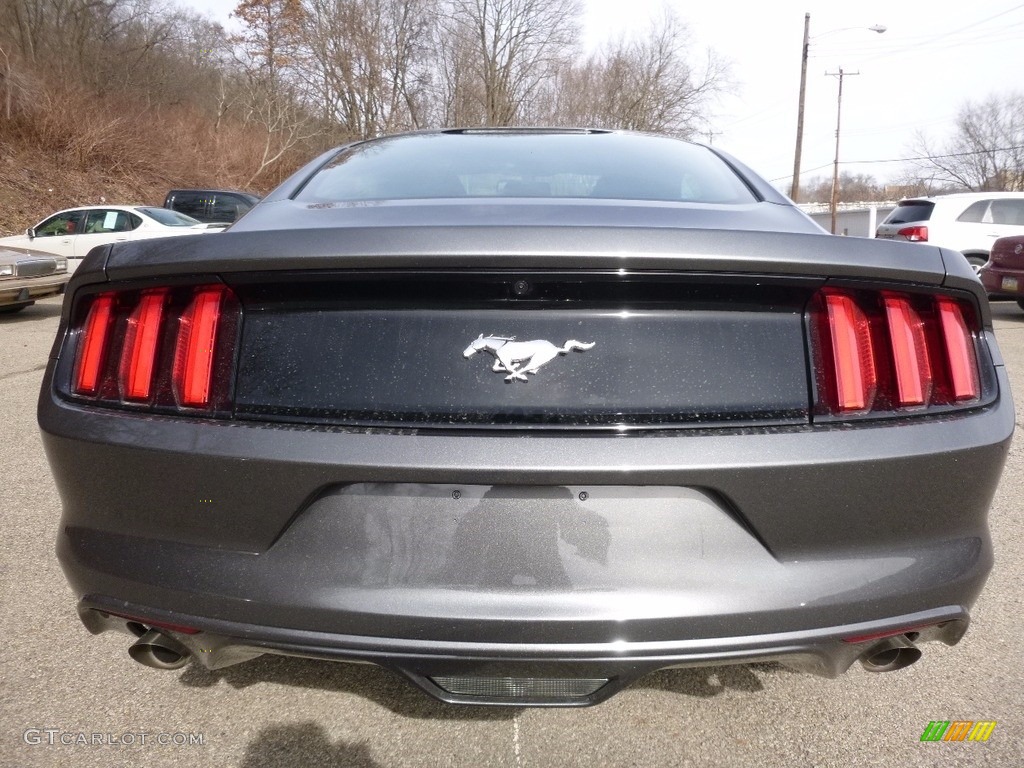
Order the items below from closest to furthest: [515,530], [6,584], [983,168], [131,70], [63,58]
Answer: [515,530] < [6,584] < [63,58] < [131,70] < [983,168]

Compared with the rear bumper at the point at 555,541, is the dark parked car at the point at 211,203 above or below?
above

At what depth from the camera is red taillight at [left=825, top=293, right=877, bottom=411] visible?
1.41m

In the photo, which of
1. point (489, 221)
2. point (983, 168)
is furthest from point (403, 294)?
point (983, 168)

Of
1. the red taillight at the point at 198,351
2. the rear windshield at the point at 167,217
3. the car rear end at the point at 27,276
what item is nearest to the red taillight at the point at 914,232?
the red taillight at the point at 198,351

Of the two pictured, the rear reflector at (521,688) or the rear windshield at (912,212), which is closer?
the rear reflector at (521,688)

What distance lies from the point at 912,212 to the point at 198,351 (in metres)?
13.2

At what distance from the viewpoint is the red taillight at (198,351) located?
144 centimetres

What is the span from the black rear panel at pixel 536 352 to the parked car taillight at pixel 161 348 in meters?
0.08

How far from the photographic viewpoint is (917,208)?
1193 centimetres

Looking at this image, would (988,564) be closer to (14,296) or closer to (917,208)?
(14,296)

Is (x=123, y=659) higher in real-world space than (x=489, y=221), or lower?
lower

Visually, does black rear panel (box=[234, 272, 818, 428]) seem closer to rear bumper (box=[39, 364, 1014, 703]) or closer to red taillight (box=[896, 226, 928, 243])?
rear bumper (box=[39, 364, 1014, 703])

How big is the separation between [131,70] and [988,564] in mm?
36143
